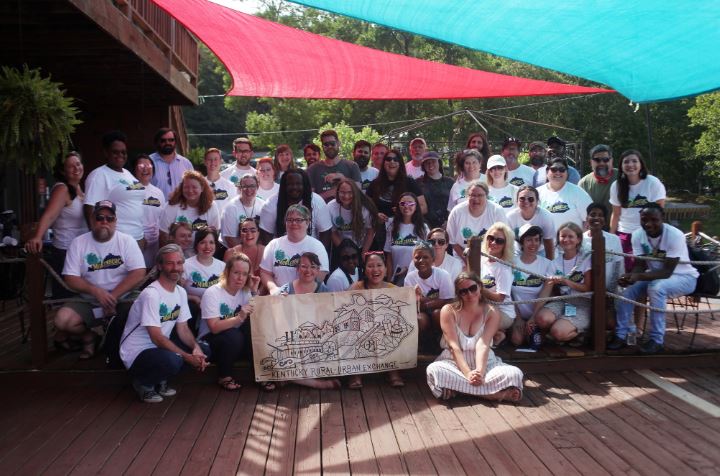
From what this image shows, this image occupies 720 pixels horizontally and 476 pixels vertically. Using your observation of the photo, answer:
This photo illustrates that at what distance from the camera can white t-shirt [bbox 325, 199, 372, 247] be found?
671 centimetres

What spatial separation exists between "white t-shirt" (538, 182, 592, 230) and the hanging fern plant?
4.28m

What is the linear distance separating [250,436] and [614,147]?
23.9 metres

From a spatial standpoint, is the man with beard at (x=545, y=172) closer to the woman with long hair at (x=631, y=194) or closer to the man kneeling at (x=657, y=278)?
the woman with long hair at (x=631, y=194)

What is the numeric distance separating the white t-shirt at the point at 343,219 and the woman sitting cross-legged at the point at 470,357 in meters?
1.51

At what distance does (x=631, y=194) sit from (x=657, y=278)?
41.3 inches

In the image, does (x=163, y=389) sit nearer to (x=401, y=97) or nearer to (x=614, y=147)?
(x=401, y=97)

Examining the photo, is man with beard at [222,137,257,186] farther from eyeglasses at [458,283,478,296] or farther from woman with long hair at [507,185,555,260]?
eyeglasses at [458,283,478,296]

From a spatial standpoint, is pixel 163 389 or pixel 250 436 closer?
pixel 250 436

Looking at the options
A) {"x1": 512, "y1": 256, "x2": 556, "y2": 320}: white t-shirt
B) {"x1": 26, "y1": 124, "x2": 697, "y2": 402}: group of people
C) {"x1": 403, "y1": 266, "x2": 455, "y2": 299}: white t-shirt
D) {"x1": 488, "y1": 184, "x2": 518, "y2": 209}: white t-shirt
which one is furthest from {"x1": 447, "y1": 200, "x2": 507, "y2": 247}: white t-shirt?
{"x1": 403, "y1": 266, "x2": 455, "y2": 299}: white t-shirt

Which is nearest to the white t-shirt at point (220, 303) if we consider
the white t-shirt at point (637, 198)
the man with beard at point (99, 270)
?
the man with beard at point (99, 270)

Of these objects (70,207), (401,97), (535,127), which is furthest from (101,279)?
(535,127)

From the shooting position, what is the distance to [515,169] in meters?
8.05

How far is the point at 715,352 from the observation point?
241 inches

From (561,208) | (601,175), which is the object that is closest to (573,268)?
(561,208)
